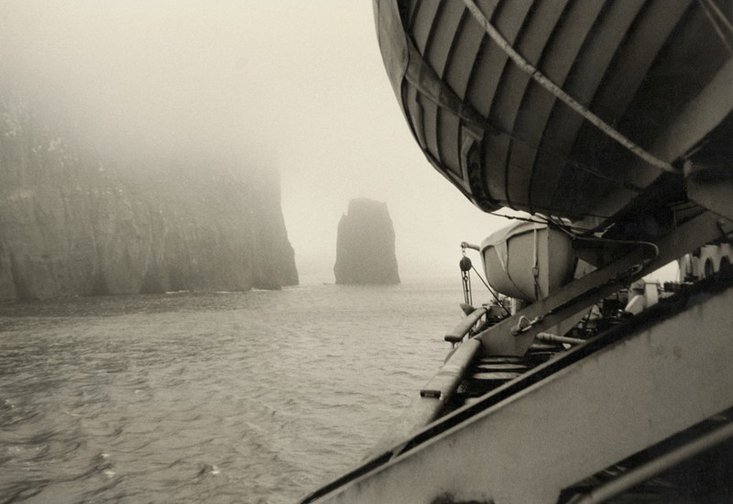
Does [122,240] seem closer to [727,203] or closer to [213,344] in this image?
[213,344]

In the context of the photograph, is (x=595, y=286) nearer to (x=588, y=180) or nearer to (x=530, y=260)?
(x=588, y=180)

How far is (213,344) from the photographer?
25.4 metres

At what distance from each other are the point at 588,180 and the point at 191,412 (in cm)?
1208

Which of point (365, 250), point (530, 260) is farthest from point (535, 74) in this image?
point (365, 250)

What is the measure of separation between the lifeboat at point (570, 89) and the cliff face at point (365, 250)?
161 meters

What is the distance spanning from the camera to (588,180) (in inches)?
123

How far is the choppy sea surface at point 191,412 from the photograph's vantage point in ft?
26.4

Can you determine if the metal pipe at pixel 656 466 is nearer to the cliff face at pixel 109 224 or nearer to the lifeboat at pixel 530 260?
the lifeboat at pixel 530 260

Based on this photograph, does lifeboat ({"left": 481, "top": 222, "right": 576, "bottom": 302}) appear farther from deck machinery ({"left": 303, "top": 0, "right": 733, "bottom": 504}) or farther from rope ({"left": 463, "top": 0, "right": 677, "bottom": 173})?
rope ({"left": 463, "top": 0, "right": 677, "bottom": 173})

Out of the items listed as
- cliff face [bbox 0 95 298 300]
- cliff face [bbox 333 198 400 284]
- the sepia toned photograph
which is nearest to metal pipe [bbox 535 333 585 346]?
the sepia toned photograph

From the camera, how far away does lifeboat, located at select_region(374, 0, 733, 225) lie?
2.07 metres

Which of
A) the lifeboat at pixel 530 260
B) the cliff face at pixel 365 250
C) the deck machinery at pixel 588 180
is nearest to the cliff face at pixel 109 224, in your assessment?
the cliff face at pixel 365 250

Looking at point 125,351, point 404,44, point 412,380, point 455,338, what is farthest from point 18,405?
point 404,44

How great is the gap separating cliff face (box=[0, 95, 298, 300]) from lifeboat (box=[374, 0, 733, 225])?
71931 mm
